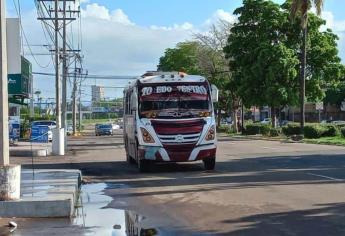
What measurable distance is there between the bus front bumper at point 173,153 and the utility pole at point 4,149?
8.50 m

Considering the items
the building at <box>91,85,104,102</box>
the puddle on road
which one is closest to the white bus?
the puddle on road

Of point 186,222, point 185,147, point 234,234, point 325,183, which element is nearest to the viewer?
point 234,234

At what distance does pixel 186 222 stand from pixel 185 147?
890cm

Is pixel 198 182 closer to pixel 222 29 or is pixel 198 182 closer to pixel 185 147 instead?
pixel 185 147

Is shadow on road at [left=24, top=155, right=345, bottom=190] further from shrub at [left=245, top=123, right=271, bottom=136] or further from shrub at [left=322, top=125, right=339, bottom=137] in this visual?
shrub at [left=245, top=123, right=271, bottom=136]

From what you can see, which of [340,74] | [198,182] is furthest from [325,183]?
[340,74]

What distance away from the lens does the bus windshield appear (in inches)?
774

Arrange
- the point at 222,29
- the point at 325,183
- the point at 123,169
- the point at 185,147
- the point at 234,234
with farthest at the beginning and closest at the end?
the point at 222,29 → the point at 123,169 → the point at 185,147 → the point at 325,183 → the point at 234,234

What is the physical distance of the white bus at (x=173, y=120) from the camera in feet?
63.4

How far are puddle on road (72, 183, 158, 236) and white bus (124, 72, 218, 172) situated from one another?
18.2ft

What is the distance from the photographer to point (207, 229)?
9.84m

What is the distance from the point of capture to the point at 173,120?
763 inches

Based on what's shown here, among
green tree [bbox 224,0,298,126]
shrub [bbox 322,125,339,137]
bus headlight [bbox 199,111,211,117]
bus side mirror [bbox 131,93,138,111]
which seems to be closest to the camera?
bus headlight [bbox 199,111,211,117]

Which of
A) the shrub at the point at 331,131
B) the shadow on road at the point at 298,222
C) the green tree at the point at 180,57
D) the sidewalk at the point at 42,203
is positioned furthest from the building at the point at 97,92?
the shadow on road at the point at 298,222
